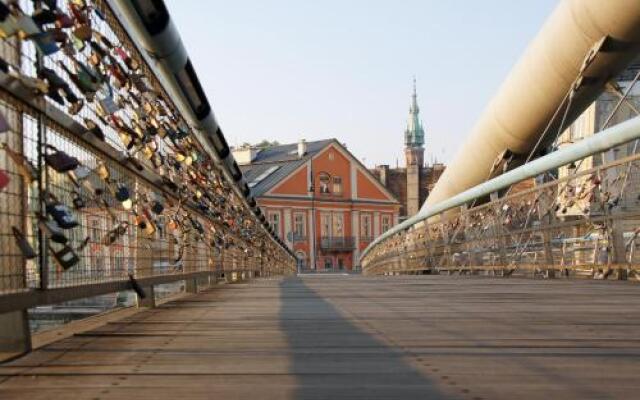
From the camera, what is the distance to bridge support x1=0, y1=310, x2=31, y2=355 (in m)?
3.04

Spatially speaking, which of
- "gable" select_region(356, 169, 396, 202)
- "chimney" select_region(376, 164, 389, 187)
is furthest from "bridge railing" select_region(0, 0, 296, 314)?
"chimney" select_region(376, 164, 389, 187)

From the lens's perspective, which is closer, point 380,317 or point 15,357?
A: point 15,357

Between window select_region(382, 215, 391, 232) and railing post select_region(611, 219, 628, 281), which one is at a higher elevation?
window select_region(382, 215, 391, 232)

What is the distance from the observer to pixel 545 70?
13.7 meters

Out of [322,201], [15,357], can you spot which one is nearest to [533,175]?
[15,357]

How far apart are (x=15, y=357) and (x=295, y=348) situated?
93 cm

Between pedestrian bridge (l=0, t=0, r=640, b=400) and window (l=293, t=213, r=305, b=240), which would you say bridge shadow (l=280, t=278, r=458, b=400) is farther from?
window (l=293, t=213, r=305, b=240)

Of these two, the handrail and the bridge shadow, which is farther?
the handrail

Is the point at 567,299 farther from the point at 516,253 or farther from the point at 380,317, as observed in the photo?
the point at 516,253

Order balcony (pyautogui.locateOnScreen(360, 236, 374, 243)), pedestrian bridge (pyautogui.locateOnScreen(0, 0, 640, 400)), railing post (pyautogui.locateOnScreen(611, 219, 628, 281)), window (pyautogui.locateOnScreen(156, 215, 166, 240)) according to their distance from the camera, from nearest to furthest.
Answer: pedestrian bridge (pyautogui.locateOnScreen(0, 0, 640, 400)) < window (pyautogui.locateOnScreen(156, 215, 166, 240)) < railing post (pyautogui.locateOnScreen(611, 219, 628, 281)) < balcony (pyautogui.locateOnScreen(360, 236, 374, 243))

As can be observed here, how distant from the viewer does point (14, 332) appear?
3.06m

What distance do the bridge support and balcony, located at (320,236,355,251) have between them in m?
73.8

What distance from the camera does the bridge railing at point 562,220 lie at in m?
7.49

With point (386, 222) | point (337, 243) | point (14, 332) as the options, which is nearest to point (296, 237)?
point (337, 243)
